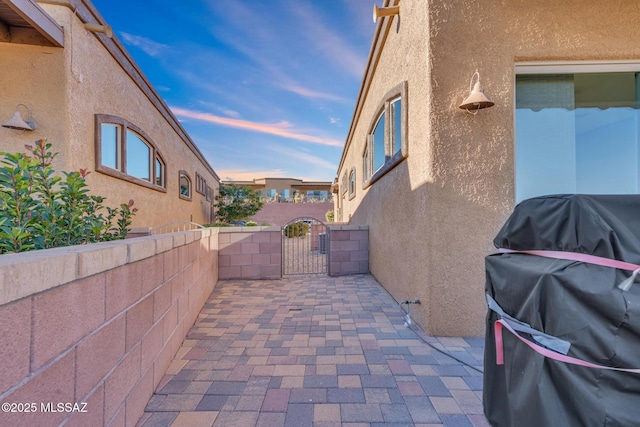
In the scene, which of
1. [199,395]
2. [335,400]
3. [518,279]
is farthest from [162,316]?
[518,279]

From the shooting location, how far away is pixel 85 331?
130 cm

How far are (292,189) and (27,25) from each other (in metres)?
26.1

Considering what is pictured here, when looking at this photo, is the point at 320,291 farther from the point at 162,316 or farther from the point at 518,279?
the point at 518,279

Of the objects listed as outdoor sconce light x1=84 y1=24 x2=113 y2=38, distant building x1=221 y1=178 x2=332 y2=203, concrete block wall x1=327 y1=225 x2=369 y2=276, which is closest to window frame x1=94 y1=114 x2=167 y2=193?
outdoor sconce light x1=84 y1=24 x2=113 y2=38

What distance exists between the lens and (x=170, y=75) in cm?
924

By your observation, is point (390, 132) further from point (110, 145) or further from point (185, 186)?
point (185, 186)

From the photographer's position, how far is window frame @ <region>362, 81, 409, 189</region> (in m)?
3.75

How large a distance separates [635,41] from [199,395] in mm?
5542

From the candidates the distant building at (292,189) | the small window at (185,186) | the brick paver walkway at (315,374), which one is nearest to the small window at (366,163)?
the brick paver walkway at (315,374)

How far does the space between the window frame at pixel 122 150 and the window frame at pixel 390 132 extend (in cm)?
495

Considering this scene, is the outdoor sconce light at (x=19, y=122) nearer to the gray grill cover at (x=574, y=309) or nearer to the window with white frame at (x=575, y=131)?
the gray grill cover at (x=574, y=309)

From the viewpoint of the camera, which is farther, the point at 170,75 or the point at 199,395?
the point at 170,75

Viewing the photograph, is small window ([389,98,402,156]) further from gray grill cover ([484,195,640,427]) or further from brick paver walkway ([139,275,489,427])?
gray grill cover ([484,195,640,427])

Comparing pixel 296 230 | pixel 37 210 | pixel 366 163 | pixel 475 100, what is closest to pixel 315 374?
pixel 37 210
